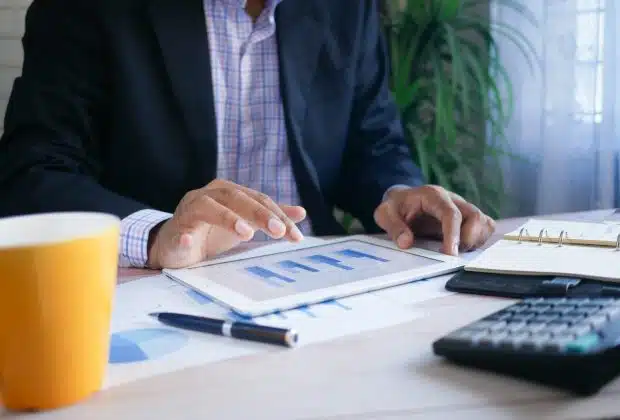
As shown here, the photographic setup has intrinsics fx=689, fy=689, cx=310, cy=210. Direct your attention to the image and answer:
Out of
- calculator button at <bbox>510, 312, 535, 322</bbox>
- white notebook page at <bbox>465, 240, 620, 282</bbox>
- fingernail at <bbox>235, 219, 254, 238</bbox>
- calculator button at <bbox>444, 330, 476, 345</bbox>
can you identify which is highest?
fingernail at <bbox>235, 219, 254, 238</bbox>

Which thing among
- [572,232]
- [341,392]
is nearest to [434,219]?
[572,232]

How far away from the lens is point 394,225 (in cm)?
89

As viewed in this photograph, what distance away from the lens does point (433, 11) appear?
1715 mm

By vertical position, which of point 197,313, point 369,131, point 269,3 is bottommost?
point 197,313

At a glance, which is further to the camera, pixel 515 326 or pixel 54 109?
pixel 54 109

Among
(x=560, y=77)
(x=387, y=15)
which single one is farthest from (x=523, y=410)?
(x=387, y=15)

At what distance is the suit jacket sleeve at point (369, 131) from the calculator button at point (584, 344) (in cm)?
76

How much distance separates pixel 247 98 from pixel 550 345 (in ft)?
2.67

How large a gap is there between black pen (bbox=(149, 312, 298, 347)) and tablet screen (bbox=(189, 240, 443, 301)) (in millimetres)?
80

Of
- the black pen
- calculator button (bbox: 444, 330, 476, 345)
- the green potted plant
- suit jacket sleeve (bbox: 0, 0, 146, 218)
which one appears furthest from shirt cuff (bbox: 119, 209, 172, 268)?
the green potted plant

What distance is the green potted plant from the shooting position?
166cm

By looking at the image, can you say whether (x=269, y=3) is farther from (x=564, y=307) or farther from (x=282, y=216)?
(x=564, y=307)

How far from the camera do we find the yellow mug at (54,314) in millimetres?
387

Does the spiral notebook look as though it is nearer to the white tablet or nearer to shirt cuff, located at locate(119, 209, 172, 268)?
the white tablet
